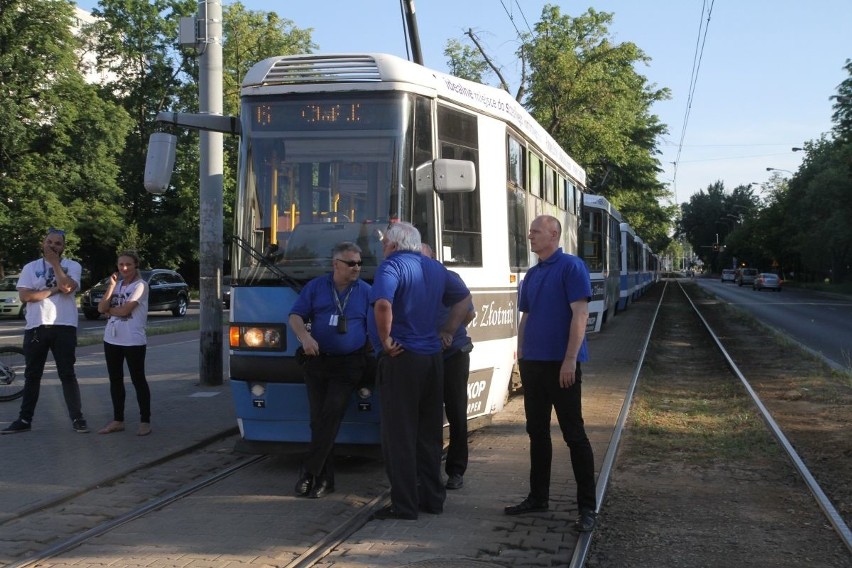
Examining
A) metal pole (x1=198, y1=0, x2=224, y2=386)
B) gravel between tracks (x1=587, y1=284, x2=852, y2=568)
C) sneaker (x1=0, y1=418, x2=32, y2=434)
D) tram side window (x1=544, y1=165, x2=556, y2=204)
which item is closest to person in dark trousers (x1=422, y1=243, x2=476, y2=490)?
gravel between tracks (x1=587, y1=284, x2=852, y2=568)

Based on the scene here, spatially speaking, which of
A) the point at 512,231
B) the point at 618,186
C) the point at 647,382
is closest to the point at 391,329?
the point at 512,231

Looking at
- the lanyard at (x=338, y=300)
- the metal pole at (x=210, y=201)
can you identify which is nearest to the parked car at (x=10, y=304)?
the metal pole at (x=210, y=201)

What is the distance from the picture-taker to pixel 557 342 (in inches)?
215

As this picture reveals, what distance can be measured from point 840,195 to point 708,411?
44.7m

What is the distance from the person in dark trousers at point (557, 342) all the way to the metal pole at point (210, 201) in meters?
6.16

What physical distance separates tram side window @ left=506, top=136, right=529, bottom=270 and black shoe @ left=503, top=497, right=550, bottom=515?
293 centimetres

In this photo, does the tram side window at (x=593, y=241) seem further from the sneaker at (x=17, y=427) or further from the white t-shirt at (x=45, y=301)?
the sneaker at (x=17, y=427)

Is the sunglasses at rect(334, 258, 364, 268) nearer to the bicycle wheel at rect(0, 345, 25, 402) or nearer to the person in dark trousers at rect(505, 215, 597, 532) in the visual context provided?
the person in dark trousers at rect(505, 215, 597, 532)

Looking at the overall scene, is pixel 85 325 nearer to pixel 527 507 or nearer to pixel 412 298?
pixel 412 298

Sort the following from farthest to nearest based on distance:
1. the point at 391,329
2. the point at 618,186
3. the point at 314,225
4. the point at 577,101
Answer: the point at 618,186
the point at 577,101
the point at 314,225
the point at 391,329

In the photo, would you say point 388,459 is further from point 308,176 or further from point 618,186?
point 618,186

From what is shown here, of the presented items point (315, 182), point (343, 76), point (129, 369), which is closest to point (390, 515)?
point (315, 182)

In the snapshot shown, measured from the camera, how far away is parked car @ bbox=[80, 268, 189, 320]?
28.9m

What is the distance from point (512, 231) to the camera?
27.7ft
